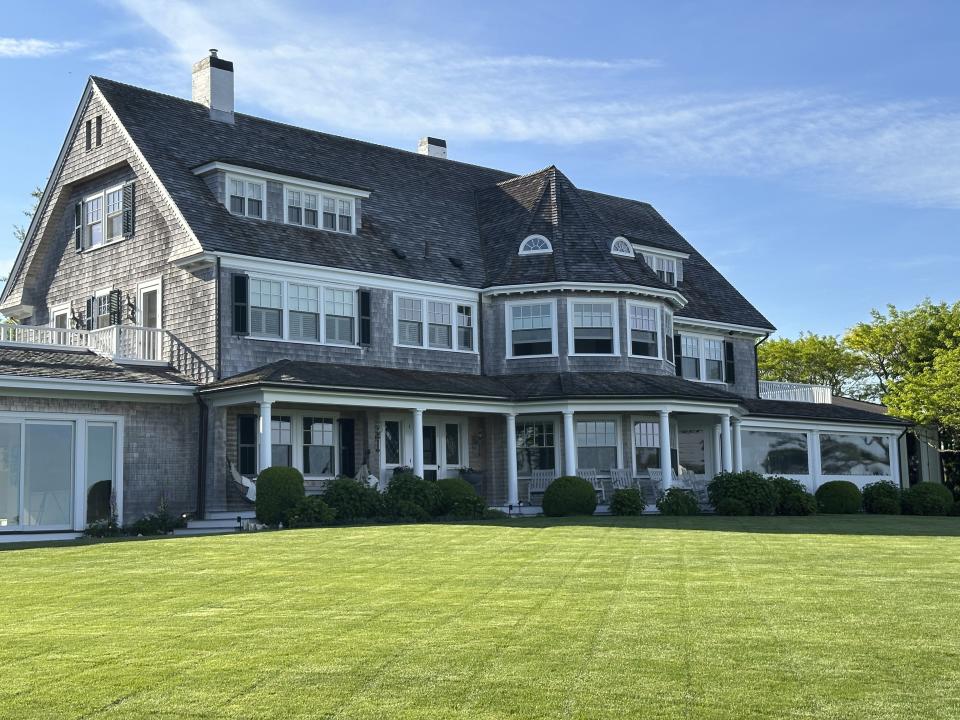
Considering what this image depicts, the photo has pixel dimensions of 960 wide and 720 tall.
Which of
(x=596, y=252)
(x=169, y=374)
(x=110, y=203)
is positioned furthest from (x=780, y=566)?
(x=110, y=203)

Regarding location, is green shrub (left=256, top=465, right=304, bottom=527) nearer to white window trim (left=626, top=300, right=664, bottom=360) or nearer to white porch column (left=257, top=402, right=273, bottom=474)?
white porch column (left=257, top=402, right=273, bottom=474)

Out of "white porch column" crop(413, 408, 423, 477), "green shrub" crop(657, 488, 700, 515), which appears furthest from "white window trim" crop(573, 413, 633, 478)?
"white porch column" crop(413, 408, 423, 477)

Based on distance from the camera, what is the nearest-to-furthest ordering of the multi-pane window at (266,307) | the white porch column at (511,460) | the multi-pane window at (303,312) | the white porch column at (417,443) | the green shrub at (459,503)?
1. the green shrub at (459,503)
2. the white porch column at (417,443)
3. the multi-pane window at (266,307)
4. the multi-pane window at (303,312)
5. the white porch column at (511,460)

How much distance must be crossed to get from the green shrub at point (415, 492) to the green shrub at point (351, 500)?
0.43m

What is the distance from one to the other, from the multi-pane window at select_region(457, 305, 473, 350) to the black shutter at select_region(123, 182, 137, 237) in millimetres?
8919

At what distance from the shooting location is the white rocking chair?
26297 mm

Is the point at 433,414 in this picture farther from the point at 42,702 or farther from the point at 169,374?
the point at 42,702

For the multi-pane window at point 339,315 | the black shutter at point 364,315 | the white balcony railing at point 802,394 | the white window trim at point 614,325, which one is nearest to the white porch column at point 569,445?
the white window trim at point 614,325

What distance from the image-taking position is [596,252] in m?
33.6

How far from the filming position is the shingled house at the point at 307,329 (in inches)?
1030

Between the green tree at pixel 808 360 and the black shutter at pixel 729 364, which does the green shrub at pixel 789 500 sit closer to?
the black shutter at pixel 729 364

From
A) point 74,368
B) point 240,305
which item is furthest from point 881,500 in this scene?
point 74,368

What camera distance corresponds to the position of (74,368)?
25438 millimetres

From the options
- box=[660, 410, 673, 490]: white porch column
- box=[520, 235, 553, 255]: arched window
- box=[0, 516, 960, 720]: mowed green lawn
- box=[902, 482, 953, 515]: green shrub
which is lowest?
box=[0, 516, 960, 720]: mowed green lawn
